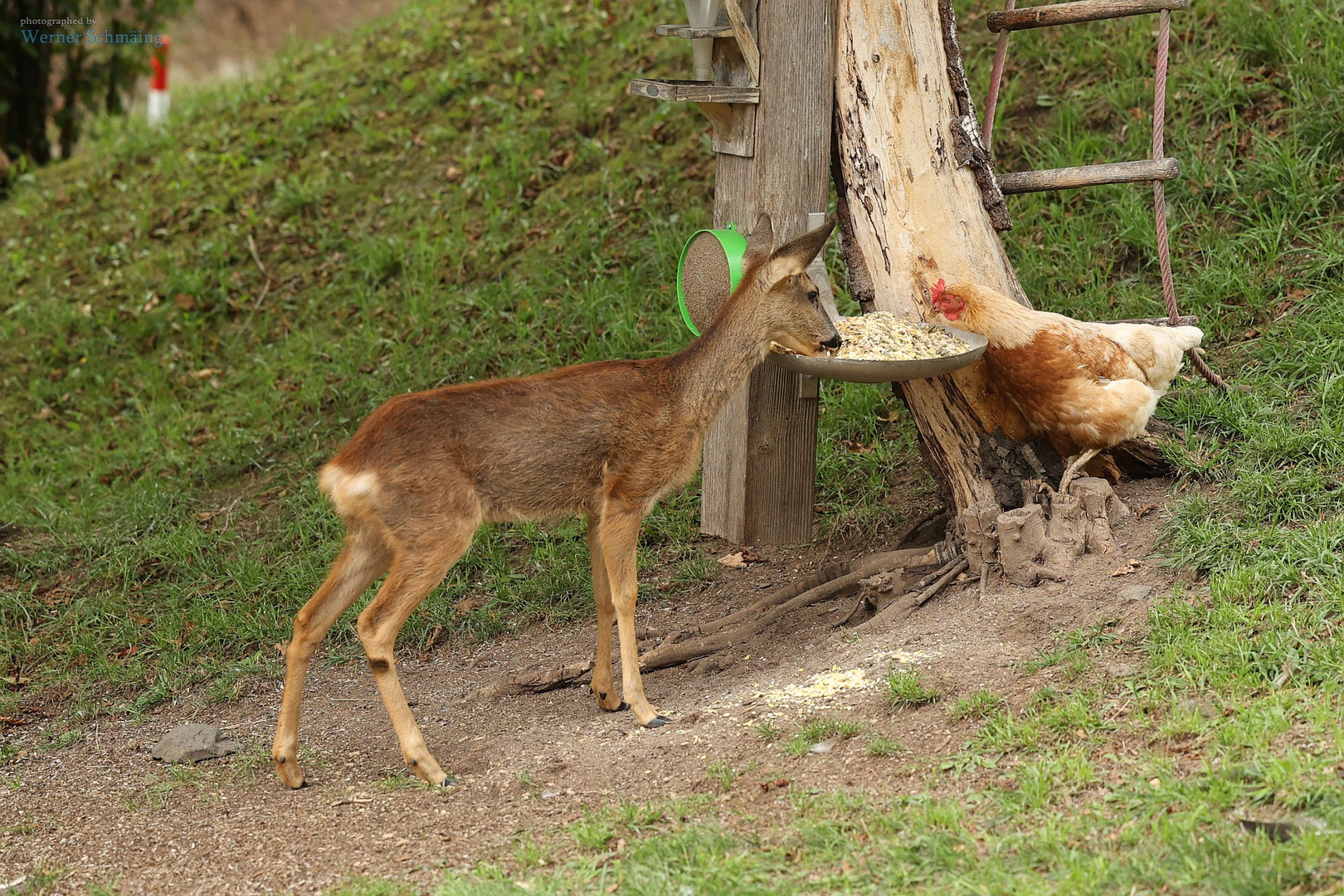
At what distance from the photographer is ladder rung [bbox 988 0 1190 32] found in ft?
19.4

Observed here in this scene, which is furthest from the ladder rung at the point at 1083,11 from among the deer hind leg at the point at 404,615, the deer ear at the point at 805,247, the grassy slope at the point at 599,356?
the deer hind leg at the point at 404,615

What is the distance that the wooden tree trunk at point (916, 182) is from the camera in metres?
6.00

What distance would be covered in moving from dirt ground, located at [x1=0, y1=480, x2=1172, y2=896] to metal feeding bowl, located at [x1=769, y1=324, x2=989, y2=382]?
1.07 meters

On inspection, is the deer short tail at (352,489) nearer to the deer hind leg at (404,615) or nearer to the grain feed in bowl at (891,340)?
the deer hind leg at (404,615)

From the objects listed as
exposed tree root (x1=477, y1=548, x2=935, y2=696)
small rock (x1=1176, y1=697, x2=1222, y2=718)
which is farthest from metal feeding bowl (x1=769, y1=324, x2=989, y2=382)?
small rock (x1=1176, y1=697, x2=1222, y2=718)

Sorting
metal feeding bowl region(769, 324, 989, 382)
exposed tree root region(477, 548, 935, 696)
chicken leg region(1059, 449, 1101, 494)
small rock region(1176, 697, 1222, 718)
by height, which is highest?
metal feeding bowl region(769, 324, 989, 382)

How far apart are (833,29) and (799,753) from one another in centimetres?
319

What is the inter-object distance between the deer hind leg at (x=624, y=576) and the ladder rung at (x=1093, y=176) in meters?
2.35

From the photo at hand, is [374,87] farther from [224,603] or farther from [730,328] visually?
[730,328]

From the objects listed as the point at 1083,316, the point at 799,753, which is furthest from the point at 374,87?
the point at 799,753

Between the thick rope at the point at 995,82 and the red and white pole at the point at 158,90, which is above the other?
the red and white pole at the point at 158,90

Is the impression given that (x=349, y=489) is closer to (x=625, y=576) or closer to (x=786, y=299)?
(x=625, y=576)

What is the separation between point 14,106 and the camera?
43.3 ft

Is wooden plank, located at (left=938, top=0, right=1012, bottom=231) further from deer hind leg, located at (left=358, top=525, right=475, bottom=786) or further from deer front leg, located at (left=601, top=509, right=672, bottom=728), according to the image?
deer hind leg, located at (left=358, top=525, right=475, bottom=786)
